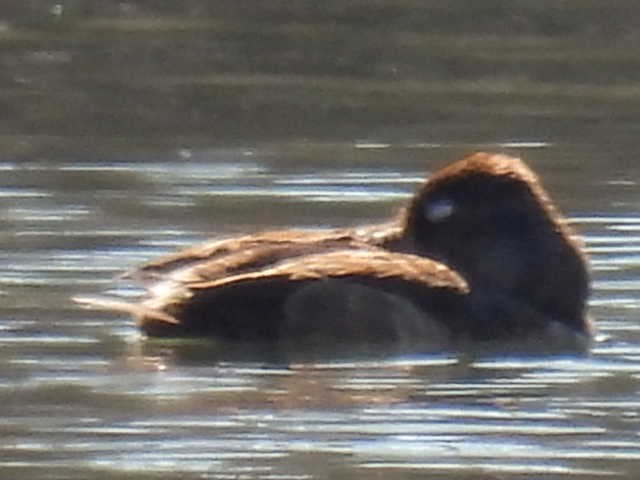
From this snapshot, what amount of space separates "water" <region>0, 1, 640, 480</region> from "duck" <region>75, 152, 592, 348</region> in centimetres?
13

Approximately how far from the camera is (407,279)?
1246 centimetres

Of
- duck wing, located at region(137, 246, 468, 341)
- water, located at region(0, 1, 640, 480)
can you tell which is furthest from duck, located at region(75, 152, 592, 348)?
water, located at region(0, 1, 640, 480)

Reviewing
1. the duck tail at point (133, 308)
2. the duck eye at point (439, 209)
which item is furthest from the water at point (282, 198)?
the duck eye at point (439, 209)

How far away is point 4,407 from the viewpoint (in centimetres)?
1112

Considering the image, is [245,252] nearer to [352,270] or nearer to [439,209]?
[352,270]

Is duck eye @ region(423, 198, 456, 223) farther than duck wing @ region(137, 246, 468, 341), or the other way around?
duck eye @ region(423, 198, 456, 223)

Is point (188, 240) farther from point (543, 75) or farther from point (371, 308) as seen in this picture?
point (543, 75)

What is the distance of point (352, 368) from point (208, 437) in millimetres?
1384

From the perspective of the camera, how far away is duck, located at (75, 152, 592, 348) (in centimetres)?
1233

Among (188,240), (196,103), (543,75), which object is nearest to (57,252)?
(188,240)

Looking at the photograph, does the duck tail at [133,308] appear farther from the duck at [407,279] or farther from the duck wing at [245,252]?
the duck wing at [245,252]

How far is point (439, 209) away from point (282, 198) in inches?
87.7

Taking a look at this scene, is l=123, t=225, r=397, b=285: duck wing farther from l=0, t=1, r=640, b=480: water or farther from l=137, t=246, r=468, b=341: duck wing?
l=0, t=1, r=640, b=480: water

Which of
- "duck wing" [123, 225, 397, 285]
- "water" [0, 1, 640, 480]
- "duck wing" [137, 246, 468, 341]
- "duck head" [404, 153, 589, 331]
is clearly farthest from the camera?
"duck head" [404, 153, 589, 331]
